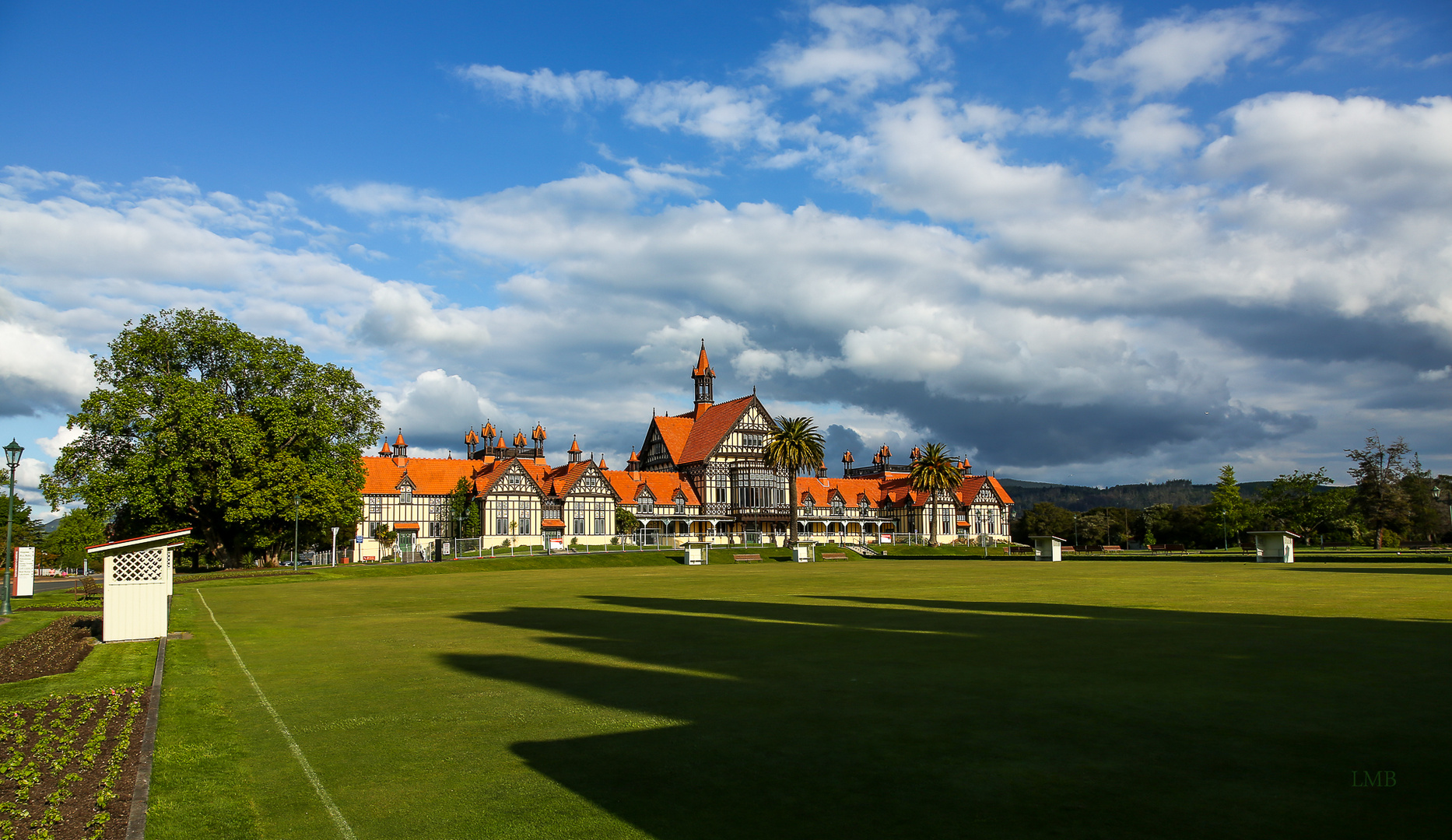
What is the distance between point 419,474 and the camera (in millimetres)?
88688

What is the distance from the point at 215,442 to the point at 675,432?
57.7 meters

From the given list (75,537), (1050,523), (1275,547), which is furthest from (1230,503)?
(75,537)

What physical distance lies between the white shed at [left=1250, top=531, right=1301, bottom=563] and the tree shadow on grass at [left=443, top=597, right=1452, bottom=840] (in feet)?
118

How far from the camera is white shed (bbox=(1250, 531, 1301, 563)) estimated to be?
46.9 meters

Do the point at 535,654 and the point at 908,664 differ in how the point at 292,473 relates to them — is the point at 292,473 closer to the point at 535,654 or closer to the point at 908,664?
the point at 535,654

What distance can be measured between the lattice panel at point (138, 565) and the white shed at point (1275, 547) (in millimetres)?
49633

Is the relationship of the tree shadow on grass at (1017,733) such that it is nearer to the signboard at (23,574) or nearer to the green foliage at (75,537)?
Result: the signboard at (23,574)

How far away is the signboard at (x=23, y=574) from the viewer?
35.7 meters

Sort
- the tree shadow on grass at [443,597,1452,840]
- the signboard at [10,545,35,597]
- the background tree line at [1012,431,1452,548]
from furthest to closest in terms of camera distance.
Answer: the background tree line at [1012,431,1452,548]
the signboard at [10,545,35,597]
the tree shadow on grass at [443,597,1452,840]

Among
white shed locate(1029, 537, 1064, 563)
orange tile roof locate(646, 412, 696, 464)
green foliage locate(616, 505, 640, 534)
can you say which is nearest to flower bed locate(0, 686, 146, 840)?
white shed locate(1029, 537, 1064, 563)

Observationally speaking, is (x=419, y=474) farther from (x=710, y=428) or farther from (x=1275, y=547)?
(x=1275, y=547)

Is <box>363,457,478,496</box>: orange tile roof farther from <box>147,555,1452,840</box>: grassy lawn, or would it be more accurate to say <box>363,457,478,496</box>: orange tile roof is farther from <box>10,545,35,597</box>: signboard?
<box>147,555,1452,840</box>: grassy lawn

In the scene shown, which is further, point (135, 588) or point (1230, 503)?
point (1230, 503)

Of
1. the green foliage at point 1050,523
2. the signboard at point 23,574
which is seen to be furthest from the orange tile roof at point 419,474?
the green foliage at point 1050,523
